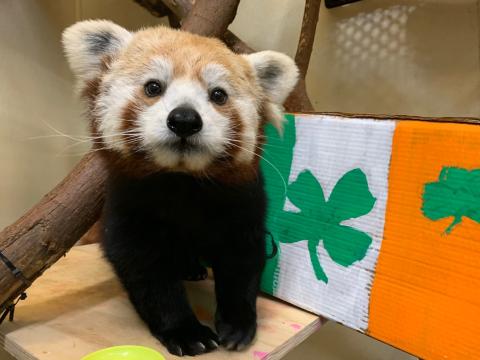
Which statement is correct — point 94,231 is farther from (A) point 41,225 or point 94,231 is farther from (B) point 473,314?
(B) point 473,314

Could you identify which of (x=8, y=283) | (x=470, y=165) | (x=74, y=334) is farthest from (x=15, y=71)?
(x=470, y=165)

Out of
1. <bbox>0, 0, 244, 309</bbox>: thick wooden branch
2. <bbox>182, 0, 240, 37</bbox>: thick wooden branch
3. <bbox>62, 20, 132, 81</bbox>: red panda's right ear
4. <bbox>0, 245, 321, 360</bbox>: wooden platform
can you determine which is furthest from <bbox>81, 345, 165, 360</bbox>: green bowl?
<bbox>182, 0, 240, 37</bbox>: thick wooden branch

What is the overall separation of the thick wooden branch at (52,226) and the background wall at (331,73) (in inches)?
24.0

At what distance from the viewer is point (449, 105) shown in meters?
1.87

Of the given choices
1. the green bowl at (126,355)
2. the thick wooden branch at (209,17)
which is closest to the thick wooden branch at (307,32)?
the thick wooden branch at (209,17)

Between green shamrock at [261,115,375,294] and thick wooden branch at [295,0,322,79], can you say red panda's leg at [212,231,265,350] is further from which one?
thick wooden branch at [295,0,322,79]

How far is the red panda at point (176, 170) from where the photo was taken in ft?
3.19

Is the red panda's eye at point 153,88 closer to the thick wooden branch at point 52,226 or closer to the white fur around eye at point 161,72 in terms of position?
the white fur around eye at point 161,72

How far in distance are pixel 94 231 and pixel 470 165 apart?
1.48 meters

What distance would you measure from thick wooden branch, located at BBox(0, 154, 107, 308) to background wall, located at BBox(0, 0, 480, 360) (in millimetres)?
605

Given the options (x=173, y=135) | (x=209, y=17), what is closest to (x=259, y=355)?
(x=173, y=135)

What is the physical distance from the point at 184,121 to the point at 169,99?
4.3 inches

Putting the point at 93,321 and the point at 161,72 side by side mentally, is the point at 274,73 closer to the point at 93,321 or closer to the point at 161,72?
the point at 161,72

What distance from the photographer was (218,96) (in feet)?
3.43
